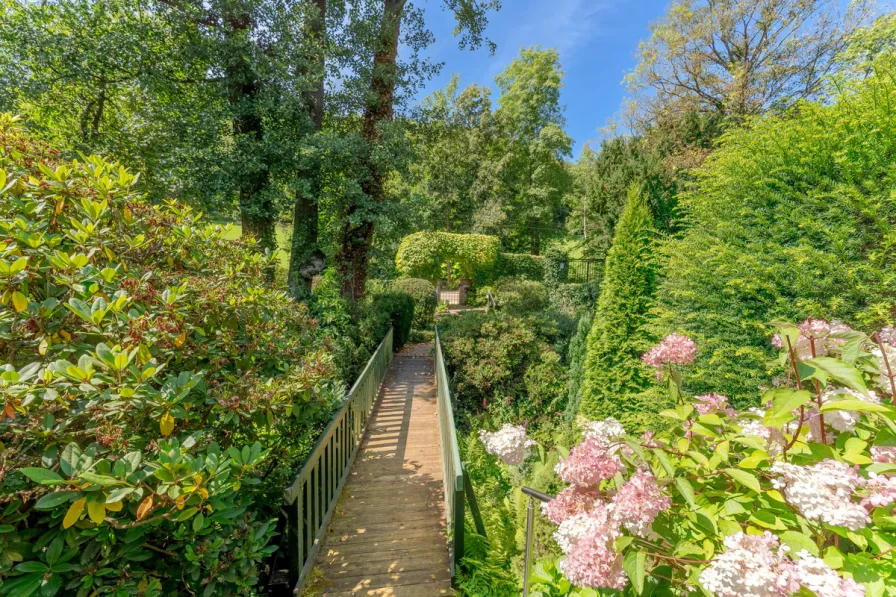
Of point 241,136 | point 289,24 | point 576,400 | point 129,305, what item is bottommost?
point 576,400

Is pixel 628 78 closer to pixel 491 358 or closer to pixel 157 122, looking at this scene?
pixel 491 358

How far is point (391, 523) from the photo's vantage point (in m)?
3.55

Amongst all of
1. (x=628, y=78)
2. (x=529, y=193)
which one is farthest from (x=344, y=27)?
(x=529, y=193)

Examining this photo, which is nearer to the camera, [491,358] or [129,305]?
[129,305]

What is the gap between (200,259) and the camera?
257 cm

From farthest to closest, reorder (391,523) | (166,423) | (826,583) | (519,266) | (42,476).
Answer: (519,266), (391,523), (166,423), (42,476), (826,583)

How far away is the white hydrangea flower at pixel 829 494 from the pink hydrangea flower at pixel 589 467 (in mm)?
494

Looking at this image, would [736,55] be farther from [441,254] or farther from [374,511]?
[374,511]

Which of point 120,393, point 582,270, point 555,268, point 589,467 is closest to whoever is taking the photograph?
point 589,467

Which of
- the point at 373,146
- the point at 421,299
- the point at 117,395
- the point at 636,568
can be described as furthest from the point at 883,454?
the point at 421,299

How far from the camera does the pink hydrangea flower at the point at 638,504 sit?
1044 millimetres

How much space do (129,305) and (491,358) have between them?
654 cm

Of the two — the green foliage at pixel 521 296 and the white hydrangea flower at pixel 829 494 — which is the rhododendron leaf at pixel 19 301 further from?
the green foliage at pixel 521 296

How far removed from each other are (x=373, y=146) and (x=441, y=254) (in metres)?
10.0
